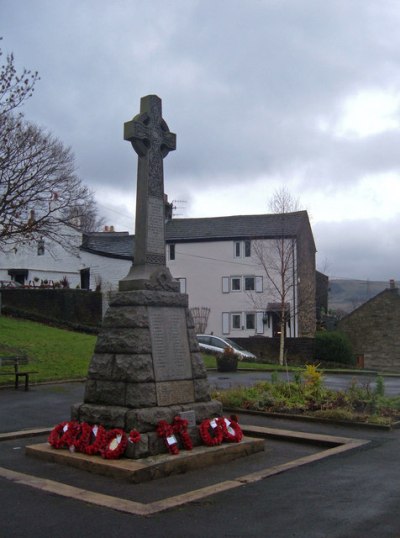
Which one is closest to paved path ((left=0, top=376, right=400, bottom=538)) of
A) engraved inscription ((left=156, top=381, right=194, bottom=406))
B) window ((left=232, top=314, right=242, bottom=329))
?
engraved inscription ((left=156, top=381, right=194, bottom=406))

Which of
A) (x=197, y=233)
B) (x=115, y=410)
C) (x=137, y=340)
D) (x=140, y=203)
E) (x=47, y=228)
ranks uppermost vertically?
(x=197, y=233)

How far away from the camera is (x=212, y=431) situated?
8867 millimetres

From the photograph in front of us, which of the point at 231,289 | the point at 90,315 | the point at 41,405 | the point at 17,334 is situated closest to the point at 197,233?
the point at 231,289

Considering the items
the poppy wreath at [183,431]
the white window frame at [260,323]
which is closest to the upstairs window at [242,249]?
the white window frame at [260,323]

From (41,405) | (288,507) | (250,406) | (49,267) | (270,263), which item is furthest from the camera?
(49,267)

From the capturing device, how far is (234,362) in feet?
81.2

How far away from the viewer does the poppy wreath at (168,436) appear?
8125 millimetres

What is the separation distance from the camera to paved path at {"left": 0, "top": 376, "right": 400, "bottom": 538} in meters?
5.73

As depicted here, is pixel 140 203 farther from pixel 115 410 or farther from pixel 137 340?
pixel 115 410

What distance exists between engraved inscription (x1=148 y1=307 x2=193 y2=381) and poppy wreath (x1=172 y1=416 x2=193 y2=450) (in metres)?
0.62

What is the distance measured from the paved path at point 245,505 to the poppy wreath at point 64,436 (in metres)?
0.36

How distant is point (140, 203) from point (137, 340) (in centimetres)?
205

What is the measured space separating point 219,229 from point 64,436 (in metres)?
40.8

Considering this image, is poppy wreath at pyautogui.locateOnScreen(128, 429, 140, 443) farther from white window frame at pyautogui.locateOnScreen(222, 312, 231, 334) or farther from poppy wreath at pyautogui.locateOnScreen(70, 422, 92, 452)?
white window frame at pyautogui.locateOnScreen(222, 312, 231, 334)
